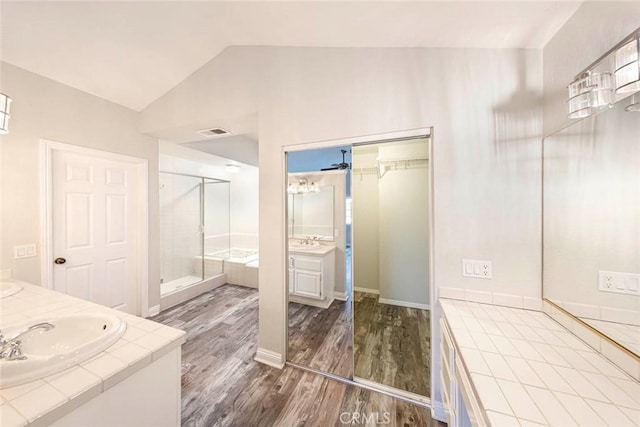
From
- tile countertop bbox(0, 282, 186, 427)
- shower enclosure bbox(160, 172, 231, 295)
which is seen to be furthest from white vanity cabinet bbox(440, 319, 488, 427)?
shower enclosure bbox(160, 172, 231, 295)

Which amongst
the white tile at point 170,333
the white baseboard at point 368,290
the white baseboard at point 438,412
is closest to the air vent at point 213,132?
the white tile at point 170,333

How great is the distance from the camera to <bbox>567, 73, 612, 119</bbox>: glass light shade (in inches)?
38.2

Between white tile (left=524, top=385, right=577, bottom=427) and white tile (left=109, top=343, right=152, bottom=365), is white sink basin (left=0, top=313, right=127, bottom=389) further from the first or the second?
white tile (left=524, top=385, right=577, bottom=427)

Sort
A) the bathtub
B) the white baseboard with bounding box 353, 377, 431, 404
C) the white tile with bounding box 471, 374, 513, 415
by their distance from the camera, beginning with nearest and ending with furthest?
the white tile with bounding box 471, 374, 513, 415 < the white baseboard with bounding box 353, 377, 431, 404 < the bathtub

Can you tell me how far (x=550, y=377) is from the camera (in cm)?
86

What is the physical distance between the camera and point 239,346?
92.6 inches

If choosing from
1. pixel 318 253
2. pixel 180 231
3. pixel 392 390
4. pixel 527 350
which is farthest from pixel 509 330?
pixel 180 231

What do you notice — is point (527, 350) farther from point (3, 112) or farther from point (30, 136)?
A: point (30, 136)

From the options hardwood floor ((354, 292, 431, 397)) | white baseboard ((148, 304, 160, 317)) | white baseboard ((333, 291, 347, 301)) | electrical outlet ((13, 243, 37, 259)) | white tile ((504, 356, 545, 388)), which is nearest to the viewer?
white tile ((504, 356, 545, 388))

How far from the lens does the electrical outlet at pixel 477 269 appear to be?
1.49 m

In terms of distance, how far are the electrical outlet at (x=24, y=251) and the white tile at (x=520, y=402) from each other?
3.53 m

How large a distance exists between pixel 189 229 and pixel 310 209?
2.50 meters

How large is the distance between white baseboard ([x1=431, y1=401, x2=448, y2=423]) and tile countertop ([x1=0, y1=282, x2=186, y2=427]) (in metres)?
1.74

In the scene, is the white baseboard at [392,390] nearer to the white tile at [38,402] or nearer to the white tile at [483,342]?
the white tile at [483,342]
